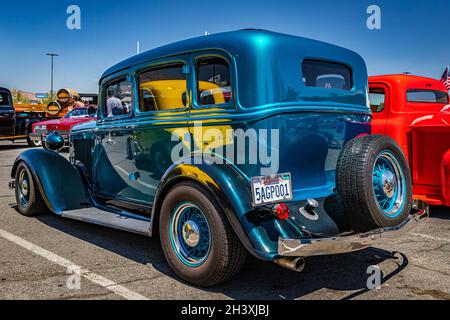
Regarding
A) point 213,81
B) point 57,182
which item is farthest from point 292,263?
point 57,182

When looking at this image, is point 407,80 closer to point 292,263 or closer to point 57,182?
point 292,263

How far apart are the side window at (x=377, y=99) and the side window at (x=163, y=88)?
3258 millimetres

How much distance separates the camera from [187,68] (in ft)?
11.5

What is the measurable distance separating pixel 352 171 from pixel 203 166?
1.05 metres

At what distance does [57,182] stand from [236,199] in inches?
110

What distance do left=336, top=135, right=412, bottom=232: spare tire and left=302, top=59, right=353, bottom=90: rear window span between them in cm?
66

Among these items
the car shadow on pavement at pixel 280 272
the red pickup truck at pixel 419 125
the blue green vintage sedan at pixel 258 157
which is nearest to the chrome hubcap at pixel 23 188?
the car shadow on pavement at pixel 280 272

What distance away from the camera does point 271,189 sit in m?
2.93

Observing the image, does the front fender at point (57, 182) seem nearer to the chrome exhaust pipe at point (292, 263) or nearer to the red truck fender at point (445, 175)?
the chrome exhaust pipe at point (292, 263)

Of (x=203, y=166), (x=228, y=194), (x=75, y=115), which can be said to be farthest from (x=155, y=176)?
(x=75, y=115)

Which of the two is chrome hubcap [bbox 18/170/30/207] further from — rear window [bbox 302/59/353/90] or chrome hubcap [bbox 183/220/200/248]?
rear window [bbox 302/59/353/90]

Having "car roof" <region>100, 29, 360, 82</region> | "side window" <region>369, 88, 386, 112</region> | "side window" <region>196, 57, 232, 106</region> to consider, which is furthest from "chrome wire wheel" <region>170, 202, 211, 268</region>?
"side window" <region>369, 88, 386, 112</region>

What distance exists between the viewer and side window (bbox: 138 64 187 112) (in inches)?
144

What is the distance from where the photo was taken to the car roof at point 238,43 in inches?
122
